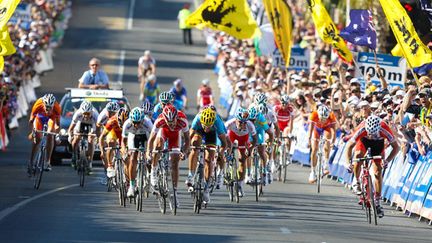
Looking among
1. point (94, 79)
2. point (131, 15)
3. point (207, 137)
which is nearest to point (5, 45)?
point (94, 79)

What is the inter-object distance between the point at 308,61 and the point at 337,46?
12768 millimetres

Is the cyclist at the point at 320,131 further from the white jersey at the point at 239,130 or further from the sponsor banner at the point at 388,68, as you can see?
the white jersey at the point at 239,130

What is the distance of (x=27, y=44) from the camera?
49562 millimetres

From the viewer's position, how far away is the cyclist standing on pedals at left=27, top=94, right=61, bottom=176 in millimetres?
28984

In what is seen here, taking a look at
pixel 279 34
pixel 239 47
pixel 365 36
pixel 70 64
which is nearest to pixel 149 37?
pixel 70 64

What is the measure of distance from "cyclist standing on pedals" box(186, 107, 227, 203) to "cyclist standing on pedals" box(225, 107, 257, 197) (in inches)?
55.8

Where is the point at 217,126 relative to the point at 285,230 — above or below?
above

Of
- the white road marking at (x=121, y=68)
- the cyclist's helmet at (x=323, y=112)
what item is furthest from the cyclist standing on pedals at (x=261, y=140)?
the white road marking at (x=121, y=68)

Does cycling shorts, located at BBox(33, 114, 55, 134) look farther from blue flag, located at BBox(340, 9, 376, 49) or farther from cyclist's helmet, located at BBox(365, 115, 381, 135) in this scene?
cyclist's helmet, located at BBox(365, 115, 381, 135)

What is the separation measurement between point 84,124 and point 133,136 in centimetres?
412

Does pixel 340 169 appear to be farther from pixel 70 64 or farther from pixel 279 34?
pixel 70 64

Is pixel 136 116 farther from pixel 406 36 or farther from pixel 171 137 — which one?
pixel 406 36

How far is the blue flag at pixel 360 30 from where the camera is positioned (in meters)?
30.7

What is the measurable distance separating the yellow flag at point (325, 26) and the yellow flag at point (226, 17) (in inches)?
116
